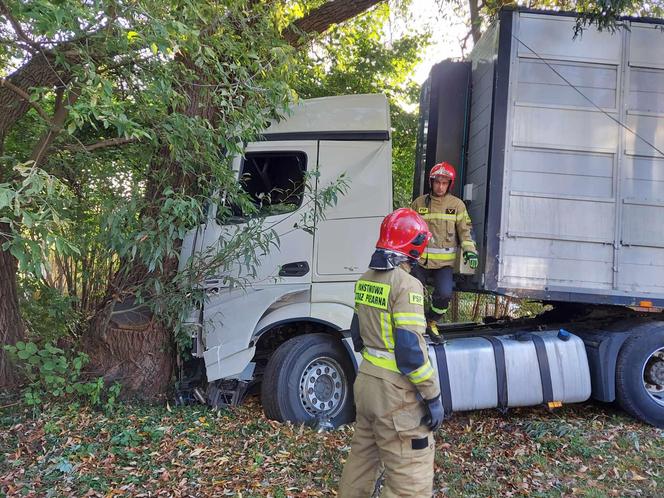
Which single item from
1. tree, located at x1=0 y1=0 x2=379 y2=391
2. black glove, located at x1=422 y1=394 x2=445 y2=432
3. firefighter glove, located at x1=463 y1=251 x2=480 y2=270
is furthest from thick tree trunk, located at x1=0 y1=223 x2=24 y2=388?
firefighter glove, located at x1=463 y1=251 x2=480 y2=270

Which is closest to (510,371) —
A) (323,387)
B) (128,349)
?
Result: (323,387)

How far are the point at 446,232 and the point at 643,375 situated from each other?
210 cm

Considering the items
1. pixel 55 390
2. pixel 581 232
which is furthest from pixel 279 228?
pixel 581 232

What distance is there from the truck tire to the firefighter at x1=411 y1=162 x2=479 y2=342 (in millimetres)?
1590

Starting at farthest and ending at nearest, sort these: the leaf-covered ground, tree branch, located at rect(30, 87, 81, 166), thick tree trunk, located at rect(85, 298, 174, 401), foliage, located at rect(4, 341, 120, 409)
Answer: thick tree trunk, located at rect(85, 298, 174, 401), foliage, located at rect(4, 341, 120, 409), tree branch, located at rect(30, 87, 81, 166), the leaf-covered ground

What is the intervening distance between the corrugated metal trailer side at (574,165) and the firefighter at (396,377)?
6.19 feet

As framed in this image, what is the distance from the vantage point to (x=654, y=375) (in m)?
4.41

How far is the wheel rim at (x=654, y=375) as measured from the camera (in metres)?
4.37

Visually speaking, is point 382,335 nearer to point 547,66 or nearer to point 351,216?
point 351,216

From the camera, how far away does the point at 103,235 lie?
145 inches

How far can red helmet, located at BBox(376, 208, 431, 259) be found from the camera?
104 inches

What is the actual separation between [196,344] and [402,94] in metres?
6.06

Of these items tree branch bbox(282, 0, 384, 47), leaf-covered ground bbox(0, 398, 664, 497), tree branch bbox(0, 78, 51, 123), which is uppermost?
tree branch bbox(282, 0, 384, 47)

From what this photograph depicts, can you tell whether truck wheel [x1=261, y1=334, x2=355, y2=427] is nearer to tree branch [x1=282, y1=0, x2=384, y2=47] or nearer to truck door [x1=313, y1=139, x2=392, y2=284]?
truck door [x1=313, y1=139, x2=392, y2=284]
